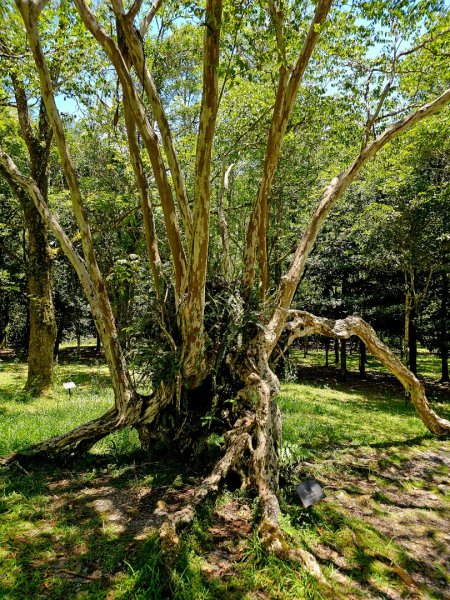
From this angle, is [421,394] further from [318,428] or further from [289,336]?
[289,336]

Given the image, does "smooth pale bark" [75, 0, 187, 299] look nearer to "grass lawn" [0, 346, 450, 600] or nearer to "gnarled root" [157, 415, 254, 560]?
"gnarled root" [157, 415, 254, 560]

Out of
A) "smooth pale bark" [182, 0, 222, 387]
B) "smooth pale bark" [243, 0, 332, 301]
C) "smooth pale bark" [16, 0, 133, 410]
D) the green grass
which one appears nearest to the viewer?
"smooth pale bark" [182, 0, 222, 387]

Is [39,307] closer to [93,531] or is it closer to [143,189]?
[143,189]

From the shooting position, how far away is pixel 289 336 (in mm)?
5301

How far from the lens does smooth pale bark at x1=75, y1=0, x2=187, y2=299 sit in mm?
3145

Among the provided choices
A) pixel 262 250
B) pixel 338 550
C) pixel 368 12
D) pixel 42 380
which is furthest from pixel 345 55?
pixel 42 380

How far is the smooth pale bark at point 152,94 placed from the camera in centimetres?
302

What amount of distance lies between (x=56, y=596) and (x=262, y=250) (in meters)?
4.43

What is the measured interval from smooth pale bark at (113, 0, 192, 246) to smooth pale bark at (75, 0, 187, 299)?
0.10m

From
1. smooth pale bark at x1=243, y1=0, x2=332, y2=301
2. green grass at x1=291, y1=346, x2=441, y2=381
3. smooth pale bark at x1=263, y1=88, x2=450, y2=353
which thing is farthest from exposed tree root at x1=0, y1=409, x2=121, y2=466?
green grass at x1=291, y1=346, x2=441, y2=381

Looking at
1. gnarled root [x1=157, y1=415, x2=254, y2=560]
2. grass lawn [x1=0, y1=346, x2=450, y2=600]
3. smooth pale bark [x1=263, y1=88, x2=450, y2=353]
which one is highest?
smooth pale bark [x1=263, y1=88, x2=450, y2=353]

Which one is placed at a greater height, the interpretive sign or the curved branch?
the curved branch

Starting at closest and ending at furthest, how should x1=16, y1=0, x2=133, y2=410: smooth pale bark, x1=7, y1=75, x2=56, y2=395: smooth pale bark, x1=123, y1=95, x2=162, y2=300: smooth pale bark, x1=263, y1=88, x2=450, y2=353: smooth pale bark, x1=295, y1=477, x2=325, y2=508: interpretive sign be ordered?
x1=295, y1=477, x2=325, y2=508: interpretive sign, x1=16, y1=0, x2=133, y2=410: smooth pale bark, x1=123, y1=95, x2=162, y2=300: smooth pale bark, x1=263, y1=88, x2=450, y2=353: smooth pale bark, x1=7, y1=75, x2=56, y2=395: smooth pale bark

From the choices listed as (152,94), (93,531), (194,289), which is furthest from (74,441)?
(152,94)
